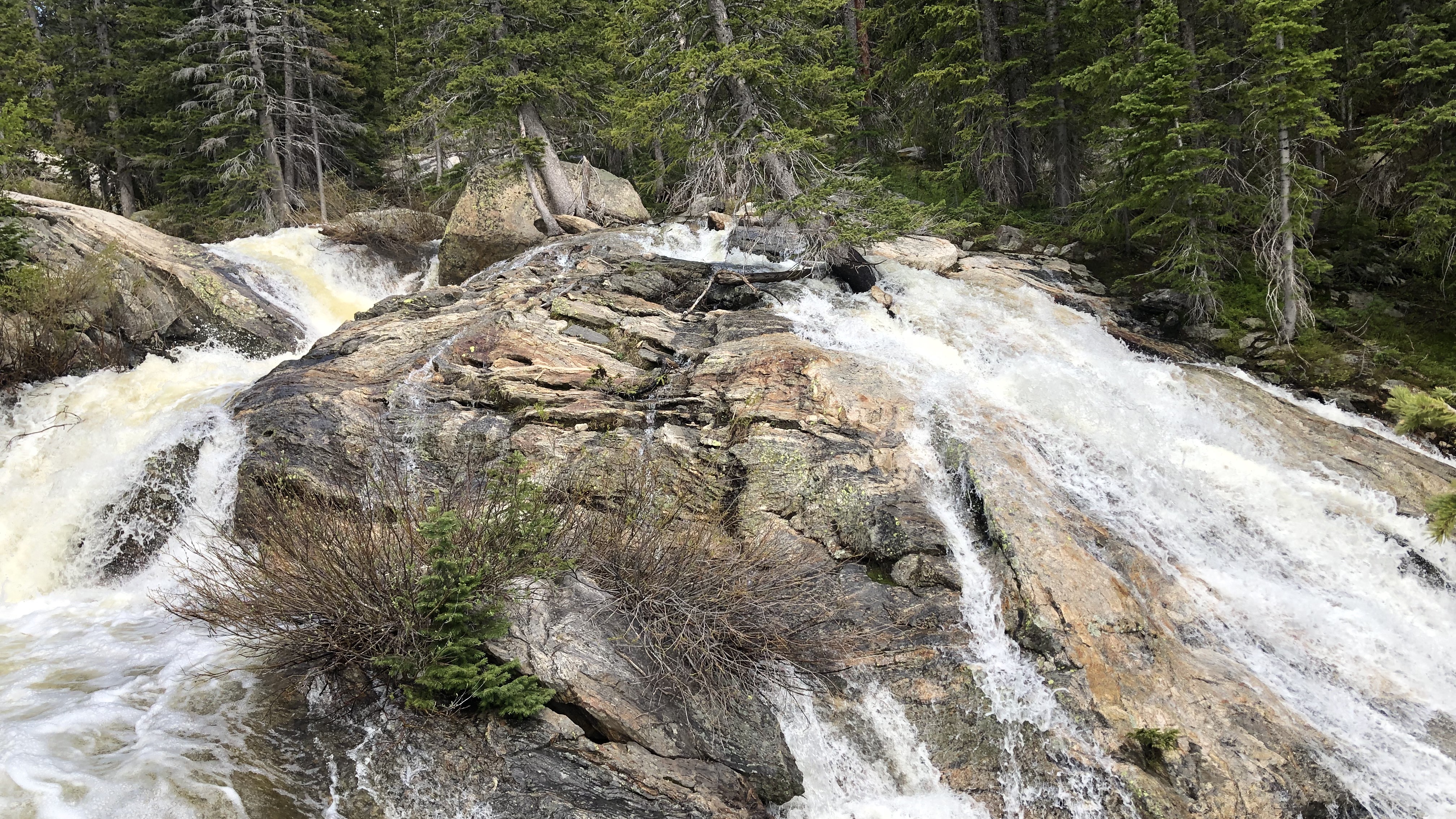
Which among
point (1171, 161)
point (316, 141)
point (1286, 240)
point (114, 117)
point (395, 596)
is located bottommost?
point (395, 596)

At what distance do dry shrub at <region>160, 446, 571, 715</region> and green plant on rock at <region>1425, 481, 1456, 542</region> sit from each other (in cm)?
502

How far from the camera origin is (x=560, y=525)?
5.82m

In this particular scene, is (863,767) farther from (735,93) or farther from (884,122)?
(884,122)

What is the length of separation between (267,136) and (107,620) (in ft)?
64.6

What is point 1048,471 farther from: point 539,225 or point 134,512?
point 539,225

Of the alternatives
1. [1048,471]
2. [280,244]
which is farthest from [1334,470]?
[280,244]

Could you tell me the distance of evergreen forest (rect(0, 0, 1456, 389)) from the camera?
37.8ft

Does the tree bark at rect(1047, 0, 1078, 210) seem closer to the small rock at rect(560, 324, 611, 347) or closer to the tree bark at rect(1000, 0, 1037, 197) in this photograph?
the tree bark at rect(1000, 0, 1037, 197)

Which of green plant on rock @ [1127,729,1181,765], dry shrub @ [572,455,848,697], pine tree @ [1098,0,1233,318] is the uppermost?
pine tree @ [1098,0,1233,318]

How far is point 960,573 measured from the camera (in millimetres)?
6645

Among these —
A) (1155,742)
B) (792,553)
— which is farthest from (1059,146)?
(1155,742)

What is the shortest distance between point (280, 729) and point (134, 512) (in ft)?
16.6

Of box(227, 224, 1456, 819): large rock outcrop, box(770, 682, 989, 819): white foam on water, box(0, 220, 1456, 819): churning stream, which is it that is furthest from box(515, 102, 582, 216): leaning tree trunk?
box(770, 682, 989, 819): white foam on water

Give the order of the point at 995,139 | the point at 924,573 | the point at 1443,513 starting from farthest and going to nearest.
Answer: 1. the point at 995,139
2. the point at 924,573
3. the point at 1443,513
